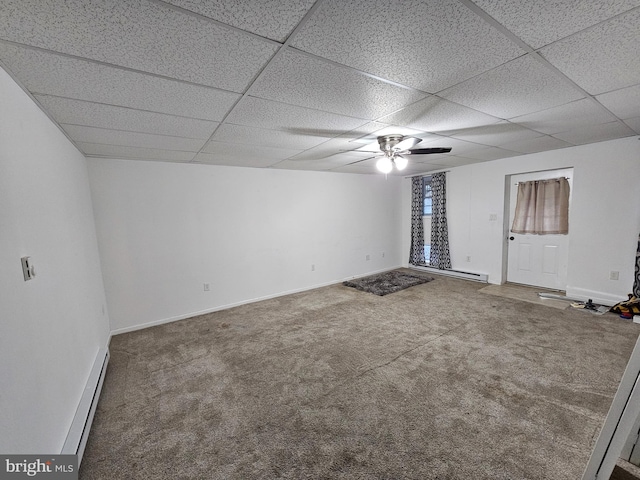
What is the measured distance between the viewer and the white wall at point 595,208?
11.4ft

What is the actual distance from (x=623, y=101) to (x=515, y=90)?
44.6 inches

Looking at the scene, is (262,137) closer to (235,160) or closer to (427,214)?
(235,160)

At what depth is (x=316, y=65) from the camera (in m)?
1.42

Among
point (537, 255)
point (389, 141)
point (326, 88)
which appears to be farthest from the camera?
point (537, 255)

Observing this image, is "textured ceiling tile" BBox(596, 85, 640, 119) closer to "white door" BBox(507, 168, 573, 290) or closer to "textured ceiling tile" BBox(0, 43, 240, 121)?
"white door" BBox(507, 168, 573, 290)

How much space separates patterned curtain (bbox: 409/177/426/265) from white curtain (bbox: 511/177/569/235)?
1794 mm

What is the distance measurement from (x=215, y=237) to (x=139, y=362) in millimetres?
1859

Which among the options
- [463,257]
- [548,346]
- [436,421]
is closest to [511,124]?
[548,346]

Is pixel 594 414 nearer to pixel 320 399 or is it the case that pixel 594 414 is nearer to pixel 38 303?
pixel 320 399

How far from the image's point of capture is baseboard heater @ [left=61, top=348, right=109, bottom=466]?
160cm

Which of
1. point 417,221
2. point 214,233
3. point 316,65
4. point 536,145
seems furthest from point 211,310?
point 536,145

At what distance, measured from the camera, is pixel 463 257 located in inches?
215

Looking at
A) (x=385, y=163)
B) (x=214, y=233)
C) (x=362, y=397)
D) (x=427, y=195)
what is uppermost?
(x=385, y=163)

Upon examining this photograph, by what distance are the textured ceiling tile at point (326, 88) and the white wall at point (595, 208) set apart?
3.64 metres
